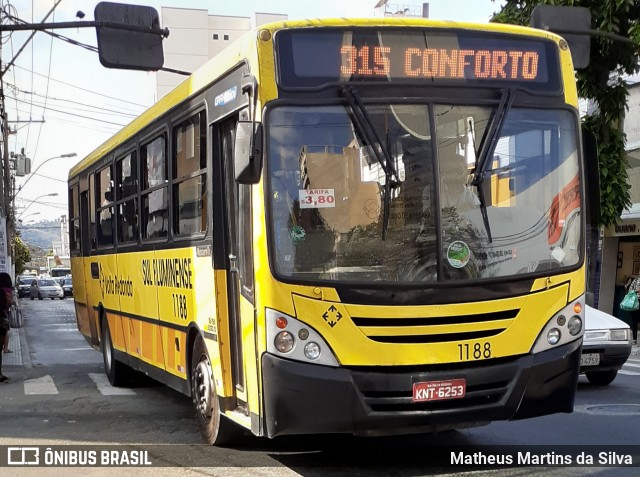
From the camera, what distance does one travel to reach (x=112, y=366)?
12586mm

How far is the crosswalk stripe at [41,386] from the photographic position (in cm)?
1230

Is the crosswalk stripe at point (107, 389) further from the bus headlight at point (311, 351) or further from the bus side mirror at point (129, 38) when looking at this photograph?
the bus headlight at point (311, 351)

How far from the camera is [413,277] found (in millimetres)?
6262

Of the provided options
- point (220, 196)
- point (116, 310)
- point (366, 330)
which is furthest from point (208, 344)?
point (116, 310)

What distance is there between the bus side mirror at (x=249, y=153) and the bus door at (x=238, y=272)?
19.3 inches

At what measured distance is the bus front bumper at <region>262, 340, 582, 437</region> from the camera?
607 cm

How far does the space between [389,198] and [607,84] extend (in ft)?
49.5

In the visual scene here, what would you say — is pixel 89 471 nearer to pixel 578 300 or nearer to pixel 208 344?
pixel 208 344

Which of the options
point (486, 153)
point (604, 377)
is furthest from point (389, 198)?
point (604, 377)

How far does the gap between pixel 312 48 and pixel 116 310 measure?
6603 millimetres

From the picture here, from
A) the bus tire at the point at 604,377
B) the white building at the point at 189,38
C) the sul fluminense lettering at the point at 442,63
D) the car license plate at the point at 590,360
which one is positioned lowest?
the bus tire at the point at 604,377

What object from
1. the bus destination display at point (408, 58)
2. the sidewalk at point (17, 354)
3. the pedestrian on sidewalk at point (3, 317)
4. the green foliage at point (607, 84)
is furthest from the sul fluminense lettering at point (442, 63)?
the green foliage at point (607, 84)

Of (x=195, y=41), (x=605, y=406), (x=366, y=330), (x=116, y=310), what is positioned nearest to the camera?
(x=366, y=330)

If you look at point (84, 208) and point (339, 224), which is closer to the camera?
point (339, 224)
